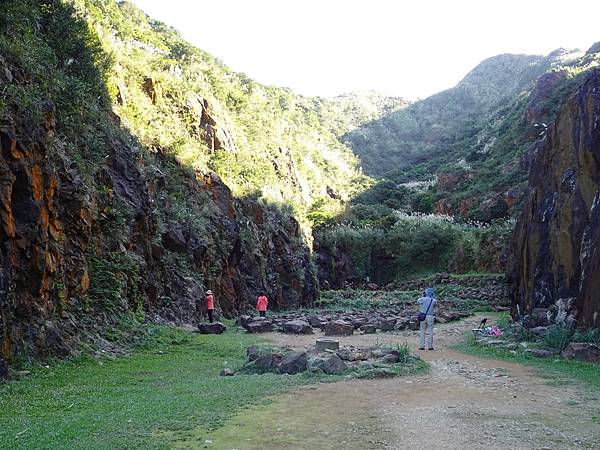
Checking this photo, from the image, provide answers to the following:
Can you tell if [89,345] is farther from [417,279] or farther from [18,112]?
[417,279]

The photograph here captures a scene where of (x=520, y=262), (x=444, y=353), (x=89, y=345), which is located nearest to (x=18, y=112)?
(x=89, y=345)

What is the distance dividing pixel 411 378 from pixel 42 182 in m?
9.63

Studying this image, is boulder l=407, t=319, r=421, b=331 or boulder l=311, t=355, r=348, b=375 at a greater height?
boulder l=311, t=355, r=348, b=375

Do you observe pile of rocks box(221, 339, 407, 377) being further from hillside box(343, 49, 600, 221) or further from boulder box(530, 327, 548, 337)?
hillside box(343, 49, 600, 221)

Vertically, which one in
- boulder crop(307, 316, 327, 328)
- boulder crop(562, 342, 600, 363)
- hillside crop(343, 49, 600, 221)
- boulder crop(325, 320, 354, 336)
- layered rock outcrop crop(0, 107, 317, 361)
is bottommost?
boulder crop(307, 316, 327, 328)

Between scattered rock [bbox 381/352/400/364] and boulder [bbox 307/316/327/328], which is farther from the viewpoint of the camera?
boulder [bbox 307/316/327/328]

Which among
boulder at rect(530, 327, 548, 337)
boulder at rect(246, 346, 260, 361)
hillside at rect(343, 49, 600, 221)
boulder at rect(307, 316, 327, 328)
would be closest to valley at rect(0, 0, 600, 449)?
boulder at rect(530, 327, 548, 337)

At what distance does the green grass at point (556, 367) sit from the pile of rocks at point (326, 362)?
283cm

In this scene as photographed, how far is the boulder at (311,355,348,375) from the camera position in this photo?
427 inches

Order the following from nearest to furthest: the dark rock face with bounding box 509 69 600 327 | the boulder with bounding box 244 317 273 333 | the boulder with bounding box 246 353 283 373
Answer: the boulder with bounding box 246 353 283 373 < the dark rock face with bounding box 509 69 600 327 < the boulder with bounding box 244 317 273 333

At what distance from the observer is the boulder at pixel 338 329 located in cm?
2002

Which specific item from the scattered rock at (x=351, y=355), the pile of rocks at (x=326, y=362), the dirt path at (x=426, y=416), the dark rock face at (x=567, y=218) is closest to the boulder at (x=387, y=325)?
the dark rock face at (x=567, y=218)

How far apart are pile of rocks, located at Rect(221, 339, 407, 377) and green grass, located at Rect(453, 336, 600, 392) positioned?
2.83 metres

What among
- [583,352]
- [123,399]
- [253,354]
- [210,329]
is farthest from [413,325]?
[123,399]
